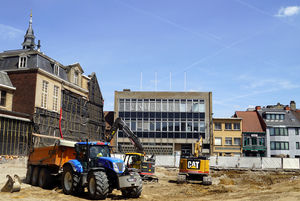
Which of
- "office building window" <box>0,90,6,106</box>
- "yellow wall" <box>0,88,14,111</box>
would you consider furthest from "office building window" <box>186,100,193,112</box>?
"office building window" <box>0,90,6,106</box>

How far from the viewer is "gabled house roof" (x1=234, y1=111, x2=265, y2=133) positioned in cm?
5700

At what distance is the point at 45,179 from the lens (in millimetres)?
17266

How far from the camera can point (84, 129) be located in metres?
44.4

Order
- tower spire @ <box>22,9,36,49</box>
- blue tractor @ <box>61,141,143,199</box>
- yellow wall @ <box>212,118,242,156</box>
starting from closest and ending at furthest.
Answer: blue tractor @ <box>61,141,143,199</box>, yellow wall @ <box>212,118,242,156</box>, tower spire @ <box>22,9,36,49</box>

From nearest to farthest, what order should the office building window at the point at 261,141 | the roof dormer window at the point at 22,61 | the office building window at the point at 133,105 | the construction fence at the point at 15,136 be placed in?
the construction fence at the point at 15,136 < the roof dormer window at the point at 22,61 < the office building window at the point at 261,141 < the office building window at the point at 133,105

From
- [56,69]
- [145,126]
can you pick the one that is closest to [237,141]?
[145,126]

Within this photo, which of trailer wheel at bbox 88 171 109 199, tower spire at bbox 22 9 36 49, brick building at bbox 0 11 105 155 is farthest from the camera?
tower spire at bbox 22 9 36 49

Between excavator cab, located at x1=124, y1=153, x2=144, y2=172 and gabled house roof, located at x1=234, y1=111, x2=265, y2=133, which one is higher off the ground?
gabled house roof, located at x1=234, y1=111, x2=265, y2=133

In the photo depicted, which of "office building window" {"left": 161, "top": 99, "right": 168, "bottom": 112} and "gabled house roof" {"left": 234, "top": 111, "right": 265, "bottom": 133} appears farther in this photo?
"office building window" {"left": 161, "top": 99, "right": 168, "bottom": 112}

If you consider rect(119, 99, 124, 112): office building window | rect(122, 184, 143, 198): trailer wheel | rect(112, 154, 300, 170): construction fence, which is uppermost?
rect(119, 99, 124, 112): office building window

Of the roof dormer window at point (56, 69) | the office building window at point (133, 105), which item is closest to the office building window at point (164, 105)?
→ the office building window at point (133, 105)

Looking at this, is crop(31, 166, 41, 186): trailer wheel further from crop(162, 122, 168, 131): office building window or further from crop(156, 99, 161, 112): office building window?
crop(156, 99, 161, 112): office building window

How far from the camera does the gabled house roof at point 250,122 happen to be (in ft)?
187

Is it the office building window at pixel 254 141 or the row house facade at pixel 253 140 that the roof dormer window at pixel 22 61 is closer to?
the row house facade at pixel 253 140
